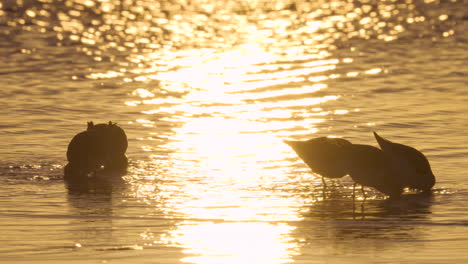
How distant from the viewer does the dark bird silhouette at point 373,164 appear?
12.7m

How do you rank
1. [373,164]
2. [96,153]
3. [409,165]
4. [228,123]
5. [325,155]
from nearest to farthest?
[373,164] < [325,155] < [409,165] < [96,153] < [228,123]

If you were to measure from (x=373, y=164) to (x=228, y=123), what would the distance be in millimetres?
4989

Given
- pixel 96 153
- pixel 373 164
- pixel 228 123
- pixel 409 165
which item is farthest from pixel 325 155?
pixel 228 123

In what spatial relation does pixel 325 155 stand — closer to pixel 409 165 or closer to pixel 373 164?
pixel 373 164

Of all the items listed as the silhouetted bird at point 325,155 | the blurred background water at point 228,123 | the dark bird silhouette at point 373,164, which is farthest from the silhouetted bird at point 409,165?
the silhouetted bird at point 325,155

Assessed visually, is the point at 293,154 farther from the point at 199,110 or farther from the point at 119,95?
the point at 119,95

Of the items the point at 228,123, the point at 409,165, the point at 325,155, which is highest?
the point at 228,123

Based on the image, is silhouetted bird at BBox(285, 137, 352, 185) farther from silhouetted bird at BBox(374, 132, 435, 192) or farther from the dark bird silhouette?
silhouetted bird at BBox(374, 132, 435, 192)

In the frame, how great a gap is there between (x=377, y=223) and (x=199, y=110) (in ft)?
23.8

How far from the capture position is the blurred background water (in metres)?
10.8

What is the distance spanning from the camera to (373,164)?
1272cm

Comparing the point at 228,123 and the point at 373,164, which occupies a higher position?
the point at 228,123

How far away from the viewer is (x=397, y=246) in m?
10.5

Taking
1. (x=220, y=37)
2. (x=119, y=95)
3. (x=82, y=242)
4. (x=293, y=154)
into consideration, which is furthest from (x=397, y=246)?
(x=220, y=37)
